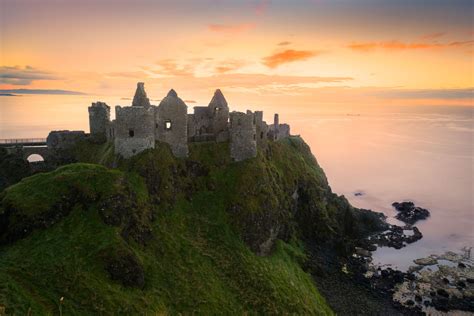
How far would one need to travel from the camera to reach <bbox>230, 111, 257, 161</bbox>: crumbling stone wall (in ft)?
184

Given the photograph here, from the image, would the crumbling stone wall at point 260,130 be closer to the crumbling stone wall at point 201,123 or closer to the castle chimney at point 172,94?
the crumbling stone wall at point 201,123

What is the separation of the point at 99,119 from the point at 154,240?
89.5 ft

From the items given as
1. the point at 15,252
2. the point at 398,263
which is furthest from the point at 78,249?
the point at 398,263

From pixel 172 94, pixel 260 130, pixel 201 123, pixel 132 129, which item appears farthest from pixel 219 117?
pixel 132 129

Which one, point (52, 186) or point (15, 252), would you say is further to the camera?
point (52, 186)

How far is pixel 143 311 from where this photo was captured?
1262 inches

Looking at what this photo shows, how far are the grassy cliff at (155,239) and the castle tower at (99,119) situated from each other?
250 centimetres

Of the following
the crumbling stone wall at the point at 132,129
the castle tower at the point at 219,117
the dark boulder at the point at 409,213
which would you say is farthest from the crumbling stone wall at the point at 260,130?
the dark boulder at the point at 409,213

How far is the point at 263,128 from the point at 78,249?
39226mm

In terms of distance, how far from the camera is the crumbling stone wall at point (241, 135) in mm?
56000

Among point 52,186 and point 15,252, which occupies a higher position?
point 52,186

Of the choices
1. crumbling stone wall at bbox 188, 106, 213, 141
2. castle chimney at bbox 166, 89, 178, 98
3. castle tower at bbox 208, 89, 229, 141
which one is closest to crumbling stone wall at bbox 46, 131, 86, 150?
crumbling stone wall at bbox 188, 106, 213, 141

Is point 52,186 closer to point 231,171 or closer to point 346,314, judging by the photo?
point 231,171

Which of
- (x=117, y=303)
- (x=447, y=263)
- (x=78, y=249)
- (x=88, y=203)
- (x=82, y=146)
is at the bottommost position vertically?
(x=447, y=263)
